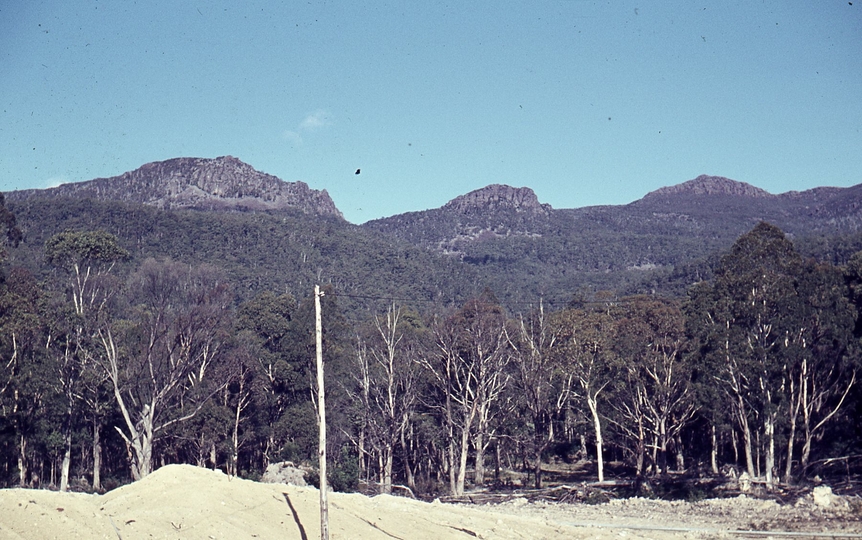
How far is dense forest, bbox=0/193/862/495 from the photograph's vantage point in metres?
32.7

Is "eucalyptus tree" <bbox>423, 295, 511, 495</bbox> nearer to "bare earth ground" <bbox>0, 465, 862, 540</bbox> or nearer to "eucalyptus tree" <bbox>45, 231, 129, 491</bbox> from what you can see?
"bare earth ground" <bbox>0, 465, 862, 540</bbox>

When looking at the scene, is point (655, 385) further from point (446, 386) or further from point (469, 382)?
point (446, 386)

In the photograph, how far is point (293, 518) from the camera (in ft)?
55.6

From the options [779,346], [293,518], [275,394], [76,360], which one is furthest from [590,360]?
[76,360]

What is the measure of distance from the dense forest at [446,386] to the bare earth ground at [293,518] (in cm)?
734

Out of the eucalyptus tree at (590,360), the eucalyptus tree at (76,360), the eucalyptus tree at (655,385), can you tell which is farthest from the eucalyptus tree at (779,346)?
the eucalyptus tree at (76,360)

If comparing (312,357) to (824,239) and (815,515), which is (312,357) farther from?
(824,239)

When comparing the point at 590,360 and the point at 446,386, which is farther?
the point at 446,386

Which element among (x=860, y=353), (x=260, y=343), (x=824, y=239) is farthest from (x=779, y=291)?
(x=824, y=239)

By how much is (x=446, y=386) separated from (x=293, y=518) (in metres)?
22.4

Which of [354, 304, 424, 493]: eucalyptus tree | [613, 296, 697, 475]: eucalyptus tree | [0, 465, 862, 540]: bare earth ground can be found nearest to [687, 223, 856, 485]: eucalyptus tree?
[613, 296, 697, 475]: eucalyptus tree

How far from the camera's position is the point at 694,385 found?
35.1 metres

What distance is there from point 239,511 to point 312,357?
2667cm

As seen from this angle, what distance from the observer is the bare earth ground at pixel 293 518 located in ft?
45.2
